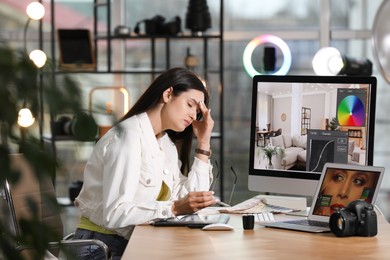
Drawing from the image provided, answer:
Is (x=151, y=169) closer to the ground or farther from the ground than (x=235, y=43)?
closer to the ground

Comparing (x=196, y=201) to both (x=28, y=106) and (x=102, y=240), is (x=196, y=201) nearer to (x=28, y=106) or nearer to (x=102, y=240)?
(x=102, y=240)

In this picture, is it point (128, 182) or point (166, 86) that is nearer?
point (128, 182)

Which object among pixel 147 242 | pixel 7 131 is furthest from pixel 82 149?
pixel 147 242

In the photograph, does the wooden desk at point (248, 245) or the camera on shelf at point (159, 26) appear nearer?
the wooden desk at point (248, 245)

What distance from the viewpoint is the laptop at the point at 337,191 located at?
2721 millimetres

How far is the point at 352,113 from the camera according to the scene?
122 inches

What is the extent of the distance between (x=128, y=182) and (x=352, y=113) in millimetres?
900

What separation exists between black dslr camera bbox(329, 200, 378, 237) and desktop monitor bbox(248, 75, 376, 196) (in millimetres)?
509

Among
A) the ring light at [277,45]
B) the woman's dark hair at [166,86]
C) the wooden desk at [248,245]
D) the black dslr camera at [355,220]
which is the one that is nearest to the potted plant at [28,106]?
the wooden desk at [248,245]

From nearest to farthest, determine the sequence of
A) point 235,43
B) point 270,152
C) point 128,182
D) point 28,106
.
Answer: point 28,106 → point 128,182 → point 270,152 → point 235,43

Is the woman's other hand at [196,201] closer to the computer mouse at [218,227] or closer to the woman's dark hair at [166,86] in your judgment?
the computer mouse at [218,227]

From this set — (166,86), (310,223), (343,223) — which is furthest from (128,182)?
(343,223)

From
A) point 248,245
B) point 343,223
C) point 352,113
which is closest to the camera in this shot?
point 248,245

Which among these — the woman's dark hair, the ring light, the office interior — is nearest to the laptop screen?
the woman's dark hair
